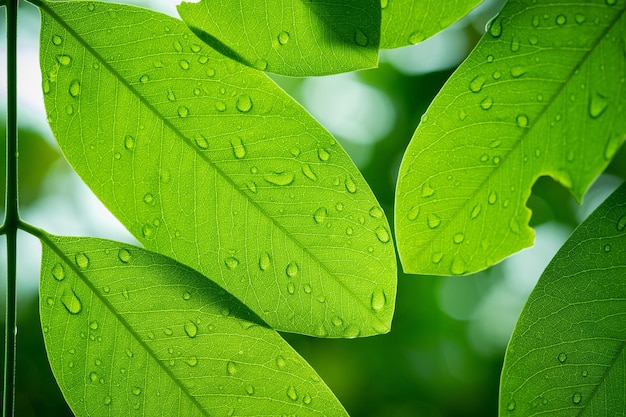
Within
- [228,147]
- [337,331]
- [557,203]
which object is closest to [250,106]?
[228,147]

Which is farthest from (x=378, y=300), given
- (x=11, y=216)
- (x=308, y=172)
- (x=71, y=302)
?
(x=11, y=216)

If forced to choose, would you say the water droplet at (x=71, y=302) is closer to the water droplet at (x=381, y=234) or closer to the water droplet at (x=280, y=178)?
the water droplet at (x=280, y=178)

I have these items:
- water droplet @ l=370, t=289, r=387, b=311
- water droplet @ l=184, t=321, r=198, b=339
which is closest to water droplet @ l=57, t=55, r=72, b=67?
water droplet @ l=184, t=321, r=198, b=339

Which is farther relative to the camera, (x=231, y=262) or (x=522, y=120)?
(x=231, y=262)

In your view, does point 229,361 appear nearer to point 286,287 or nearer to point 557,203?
point 286,287

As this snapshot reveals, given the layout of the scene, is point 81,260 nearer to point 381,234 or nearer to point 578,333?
point 381,234

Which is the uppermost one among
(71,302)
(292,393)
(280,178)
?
(280,178)

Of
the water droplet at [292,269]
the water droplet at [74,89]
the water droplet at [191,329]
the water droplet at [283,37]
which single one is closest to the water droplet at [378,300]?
the water droplet at [292,269]
